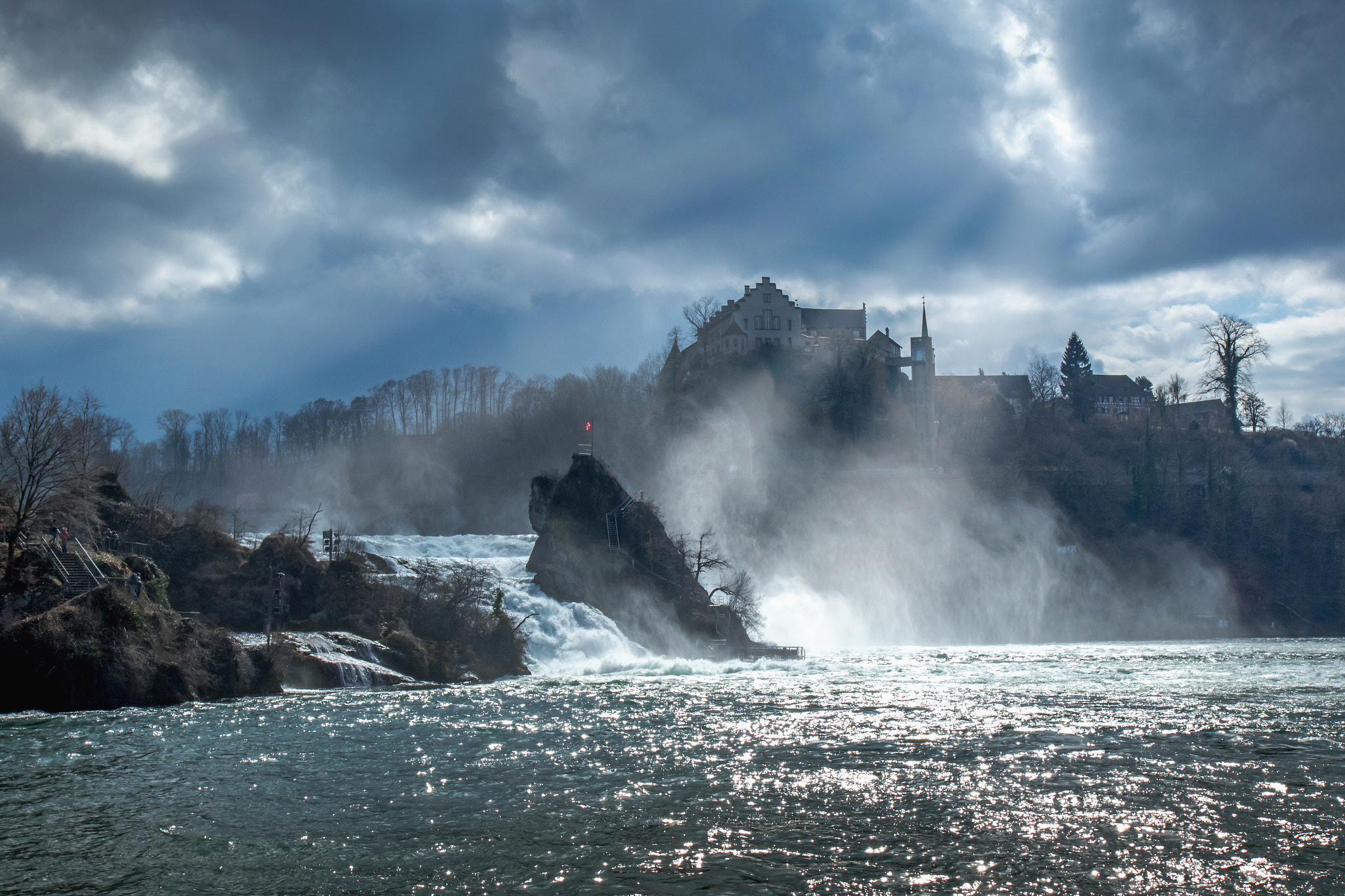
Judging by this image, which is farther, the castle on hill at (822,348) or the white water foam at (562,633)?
the castle on hill at (822,348)

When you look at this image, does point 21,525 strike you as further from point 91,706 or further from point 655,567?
point 655,567

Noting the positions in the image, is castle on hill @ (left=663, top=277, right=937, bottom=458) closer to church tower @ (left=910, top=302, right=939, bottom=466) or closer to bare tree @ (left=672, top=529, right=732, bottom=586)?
church tower @ (left=910, top=302, right=939, bottom=466)

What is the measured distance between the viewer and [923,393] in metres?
113

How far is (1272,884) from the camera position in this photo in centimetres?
1177

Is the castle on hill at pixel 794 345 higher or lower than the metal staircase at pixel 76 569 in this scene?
higher

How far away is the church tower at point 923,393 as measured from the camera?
4395 inches

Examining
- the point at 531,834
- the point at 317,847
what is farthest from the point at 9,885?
the point at 531,834

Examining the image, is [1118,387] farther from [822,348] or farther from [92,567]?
[92,567]

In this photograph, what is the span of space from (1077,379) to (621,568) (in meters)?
102

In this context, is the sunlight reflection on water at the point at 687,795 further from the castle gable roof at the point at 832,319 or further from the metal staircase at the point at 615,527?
the castle gable roof at the point at 832,319

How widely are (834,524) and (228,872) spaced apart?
3180 inches

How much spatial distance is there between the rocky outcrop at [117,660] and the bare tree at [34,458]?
465 cm

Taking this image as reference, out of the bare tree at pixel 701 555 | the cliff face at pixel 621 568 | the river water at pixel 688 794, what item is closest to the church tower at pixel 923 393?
the bare tree at pixel 701 555

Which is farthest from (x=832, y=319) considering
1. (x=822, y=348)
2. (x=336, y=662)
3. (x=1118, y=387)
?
(x=336, y=662)
